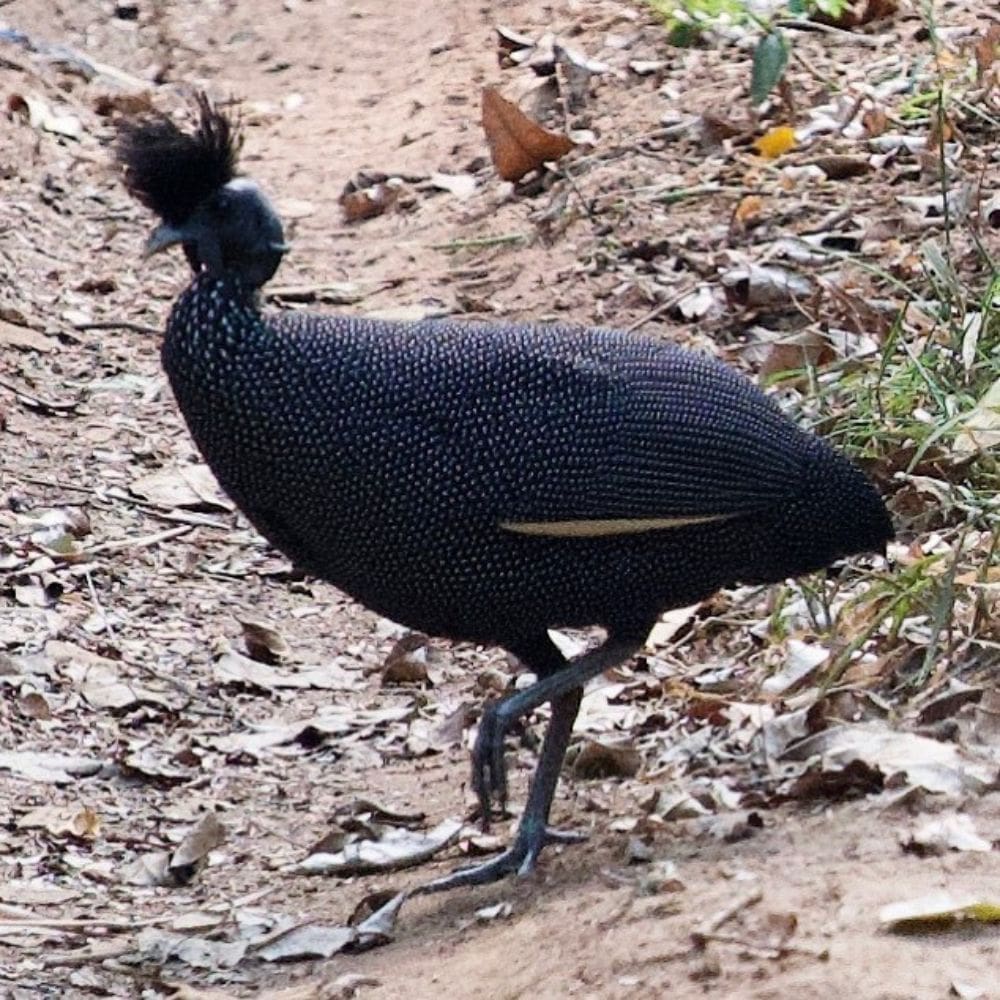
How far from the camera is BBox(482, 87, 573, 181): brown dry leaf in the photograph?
8.09 m

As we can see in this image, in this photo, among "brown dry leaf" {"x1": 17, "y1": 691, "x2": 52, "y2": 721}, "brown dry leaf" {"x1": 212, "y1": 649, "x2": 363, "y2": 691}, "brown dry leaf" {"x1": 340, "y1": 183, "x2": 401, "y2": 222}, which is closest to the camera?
"brown dry leaf" {"x1": 17, "y1": 691, "x2": 52, "y2": 721}

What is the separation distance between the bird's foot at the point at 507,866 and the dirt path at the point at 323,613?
→ 5 cm

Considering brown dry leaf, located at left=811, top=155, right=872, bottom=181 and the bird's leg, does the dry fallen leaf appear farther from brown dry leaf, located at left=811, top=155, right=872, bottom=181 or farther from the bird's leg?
brown dry leaf, located at left=811, top=155, right=872, bottom=181

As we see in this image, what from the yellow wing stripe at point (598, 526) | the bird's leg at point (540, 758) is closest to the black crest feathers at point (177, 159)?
the yellow wing stripe at point (598, 526)

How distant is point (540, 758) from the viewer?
4.30m

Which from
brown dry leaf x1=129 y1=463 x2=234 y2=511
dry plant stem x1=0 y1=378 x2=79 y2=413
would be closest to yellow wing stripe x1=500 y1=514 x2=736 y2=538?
brown dry leaf x1=129 y1=463 x2=234 y2=511

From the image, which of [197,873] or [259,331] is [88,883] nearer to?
[197,873]

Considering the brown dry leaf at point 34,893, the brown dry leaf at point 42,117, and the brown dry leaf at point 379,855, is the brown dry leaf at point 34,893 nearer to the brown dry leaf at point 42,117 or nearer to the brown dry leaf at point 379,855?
the brown dry leaf at point 379,855

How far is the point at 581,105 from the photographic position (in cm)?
863

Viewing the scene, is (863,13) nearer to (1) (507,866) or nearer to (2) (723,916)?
(1) (507,866)

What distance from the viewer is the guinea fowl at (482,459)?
395cm

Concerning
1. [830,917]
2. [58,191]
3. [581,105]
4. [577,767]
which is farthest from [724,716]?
[58,191]

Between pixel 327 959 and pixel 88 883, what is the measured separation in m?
0.69

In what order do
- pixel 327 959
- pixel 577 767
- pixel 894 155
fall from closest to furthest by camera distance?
pixel 327 959 → pixel 577 767 → pixel 894 155
